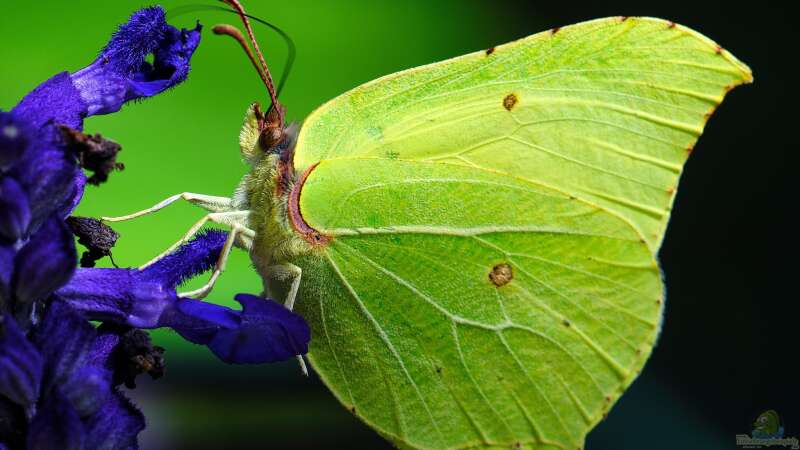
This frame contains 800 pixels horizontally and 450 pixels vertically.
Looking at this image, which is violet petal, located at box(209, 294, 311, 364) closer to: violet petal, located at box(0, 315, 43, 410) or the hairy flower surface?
the hairy flower surface

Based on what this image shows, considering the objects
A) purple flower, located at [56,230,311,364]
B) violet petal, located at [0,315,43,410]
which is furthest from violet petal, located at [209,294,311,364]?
violet petal, located at [0,315,43,410]

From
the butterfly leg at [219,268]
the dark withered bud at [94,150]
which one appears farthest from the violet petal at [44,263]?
the butterfly leg at [219,268]

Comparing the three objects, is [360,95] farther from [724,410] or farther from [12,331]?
[724,410]

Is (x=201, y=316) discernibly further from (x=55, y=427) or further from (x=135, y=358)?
(x=55, y=427)

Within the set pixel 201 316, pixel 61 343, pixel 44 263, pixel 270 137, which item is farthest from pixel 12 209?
pixel 270 137

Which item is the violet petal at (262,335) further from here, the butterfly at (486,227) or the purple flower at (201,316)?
the butterfly at (486,227)
